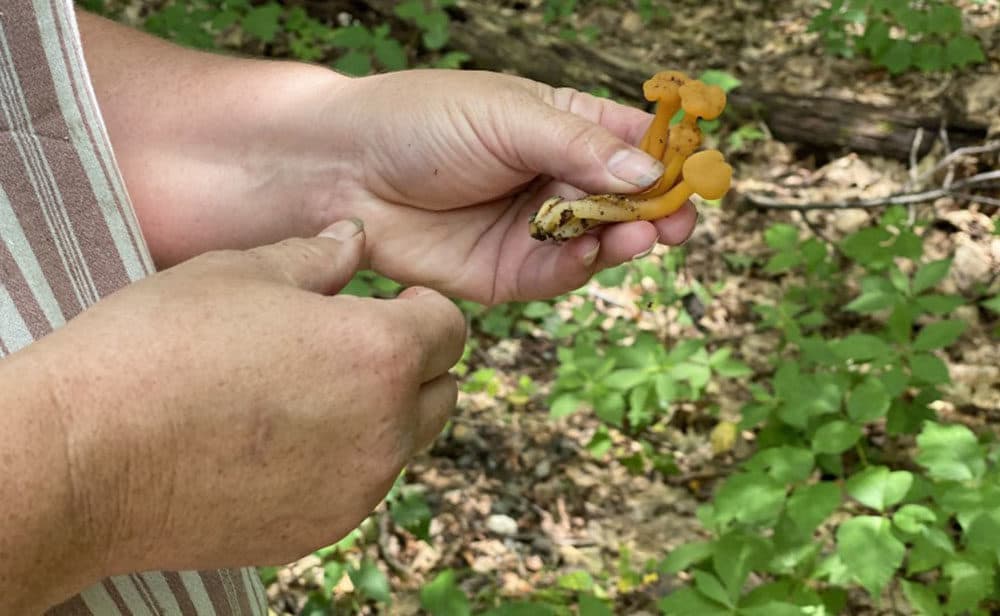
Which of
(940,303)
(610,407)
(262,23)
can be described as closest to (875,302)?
(940,303)

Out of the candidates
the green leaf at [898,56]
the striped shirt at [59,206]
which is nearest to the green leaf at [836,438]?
the striped shirt at [59,206]

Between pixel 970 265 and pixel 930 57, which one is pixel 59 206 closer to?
pixel 970 265

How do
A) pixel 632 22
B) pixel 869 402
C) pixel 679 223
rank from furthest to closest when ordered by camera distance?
pixel 632 22
pixel 869 402
pixel 679 223

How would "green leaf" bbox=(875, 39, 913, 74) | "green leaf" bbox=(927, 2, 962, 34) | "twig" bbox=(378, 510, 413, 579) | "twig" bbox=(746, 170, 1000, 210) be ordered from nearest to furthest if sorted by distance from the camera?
"twig" bbox=(378, 510, 413, 579), "twig" bbox=(746, 170, 1000, 210), "green leaf" bbox=(927, 2, 962, 34), "green leaf" bbox=(875, 39, 913, 74)

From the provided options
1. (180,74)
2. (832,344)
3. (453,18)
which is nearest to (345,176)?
(180,74)

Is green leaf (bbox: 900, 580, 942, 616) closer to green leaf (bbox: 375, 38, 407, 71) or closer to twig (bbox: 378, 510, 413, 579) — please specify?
twig (bbox: 378, 510, 413, 579)

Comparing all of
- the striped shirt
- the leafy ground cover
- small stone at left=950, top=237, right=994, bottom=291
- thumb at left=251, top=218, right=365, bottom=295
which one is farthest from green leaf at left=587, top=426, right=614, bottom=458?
the striped shirt
